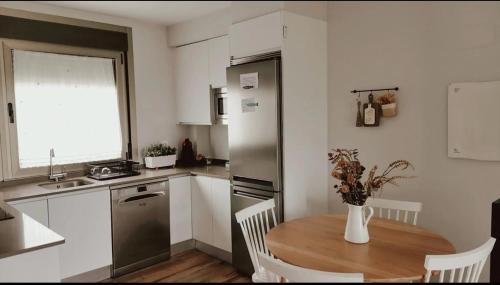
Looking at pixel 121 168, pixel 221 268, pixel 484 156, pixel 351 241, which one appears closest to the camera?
pixel 351 241

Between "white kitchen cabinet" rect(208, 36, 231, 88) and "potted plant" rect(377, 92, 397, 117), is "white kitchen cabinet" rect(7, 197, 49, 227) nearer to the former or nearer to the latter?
"white kitchen cabinet" rect(208, 36, 231, 88)

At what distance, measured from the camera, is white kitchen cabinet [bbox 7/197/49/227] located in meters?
2.44

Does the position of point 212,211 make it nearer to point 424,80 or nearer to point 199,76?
point 199,76

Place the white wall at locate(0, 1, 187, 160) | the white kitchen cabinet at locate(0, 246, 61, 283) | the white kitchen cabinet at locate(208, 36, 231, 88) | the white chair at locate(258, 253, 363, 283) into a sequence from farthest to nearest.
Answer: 1. the white wall at locate(0, 1, 187, 160)
2. the white kitchen cabinet at locate(208, 36, 231, 88)
3. the white kitchen cabinet at locate(0, 246, 61, 283)
4. the white chair at locate(258, 253, 363, 283)

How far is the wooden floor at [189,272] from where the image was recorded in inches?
113

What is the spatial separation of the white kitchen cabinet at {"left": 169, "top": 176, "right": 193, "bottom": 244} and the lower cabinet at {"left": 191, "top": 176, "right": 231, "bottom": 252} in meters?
0.05

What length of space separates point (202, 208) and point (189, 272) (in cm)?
56

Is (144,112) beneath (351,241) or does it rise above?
above

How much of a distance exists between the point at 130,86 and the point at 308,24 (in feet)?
5.91

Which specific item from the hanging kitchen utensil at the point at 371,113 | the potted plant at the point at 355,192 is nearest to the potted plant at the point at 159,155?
the hanging kitchen utensil at the point at 371,113

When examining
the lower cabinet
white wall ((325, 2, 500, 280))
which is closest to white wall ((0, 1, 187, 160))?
the lower cabinet

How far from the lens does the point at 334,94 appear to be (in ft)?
9.43

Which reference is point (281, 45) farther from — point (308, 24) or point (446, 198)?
point (446, 198)

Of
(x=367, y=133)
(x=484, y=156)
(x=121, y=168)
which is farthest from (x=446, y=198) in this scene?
(x=121, y=168)
